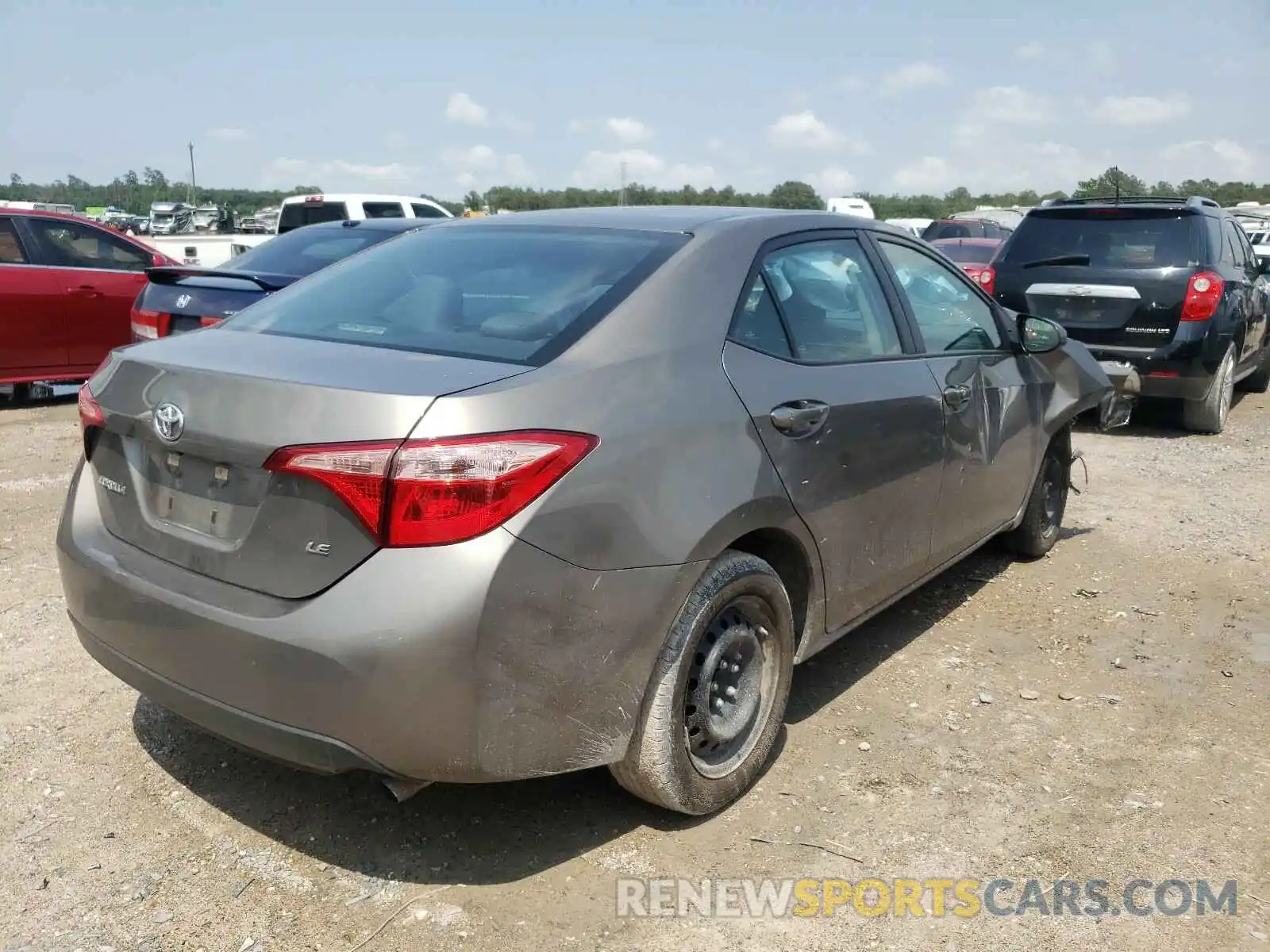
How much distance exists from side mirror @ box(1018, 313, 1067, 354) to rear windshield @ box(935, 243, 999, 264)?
482 inches

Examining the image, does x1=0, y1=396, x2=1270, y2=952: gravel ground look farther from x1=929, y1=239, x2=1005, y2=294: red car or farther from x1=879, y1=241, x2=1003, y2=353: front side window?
x1=929, y1=239, x2=1005, y2=294: red car

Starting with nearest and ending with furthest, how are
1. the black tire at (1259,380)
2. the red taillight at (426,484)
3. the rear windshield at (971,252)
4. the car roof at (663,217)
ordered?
the red taillight at (426,484), the car roof at (663,217), the black tire at (1259,380), the rear windshield at (971,252)

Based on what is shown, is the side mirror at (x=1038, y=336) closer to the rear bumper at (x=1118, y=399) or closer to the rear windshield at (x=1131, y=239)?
the rear bumper at (x=1118, y=399)

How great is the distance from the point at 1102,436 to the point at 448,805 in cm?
735

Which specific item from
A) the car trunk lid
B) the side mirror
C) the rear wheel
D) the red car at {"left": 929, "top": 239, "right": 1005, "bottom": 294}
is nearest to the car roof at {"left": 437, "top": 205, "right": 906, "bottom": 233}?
the car trunk lid

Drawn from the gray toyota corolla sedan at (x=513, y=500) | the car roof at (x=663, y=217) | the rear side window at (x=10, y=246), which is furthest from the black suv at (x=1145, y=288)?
the rear side window at (x=10, y=246)

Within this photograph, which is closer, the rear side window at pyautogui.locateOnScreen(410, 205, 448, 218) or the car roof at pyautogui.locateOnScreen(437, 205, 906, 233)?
the car roof at pyautogui.locateOnScreen(437, 205, 906, 233)

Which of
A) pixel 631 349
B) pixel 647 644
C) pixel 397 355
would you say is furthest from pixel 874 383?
pixel 397 355

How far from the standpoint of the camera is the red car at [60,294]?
8695mm

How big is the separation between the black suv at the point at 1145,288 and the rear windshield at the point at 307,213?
10705mm

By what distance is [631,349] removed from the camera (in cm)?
272

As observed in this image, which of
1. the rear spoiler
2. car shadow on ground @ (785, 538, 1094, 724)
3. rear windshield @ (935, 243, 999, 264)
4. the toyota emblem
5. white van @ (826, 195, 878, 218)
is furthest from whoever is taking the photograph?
white van @ (826, 195, 878, 218)

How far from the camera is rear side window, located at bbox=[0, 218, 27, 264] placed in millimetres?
8719

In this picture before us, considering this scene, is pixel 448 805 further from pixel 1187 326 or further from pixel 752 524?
pixel 1187 326
